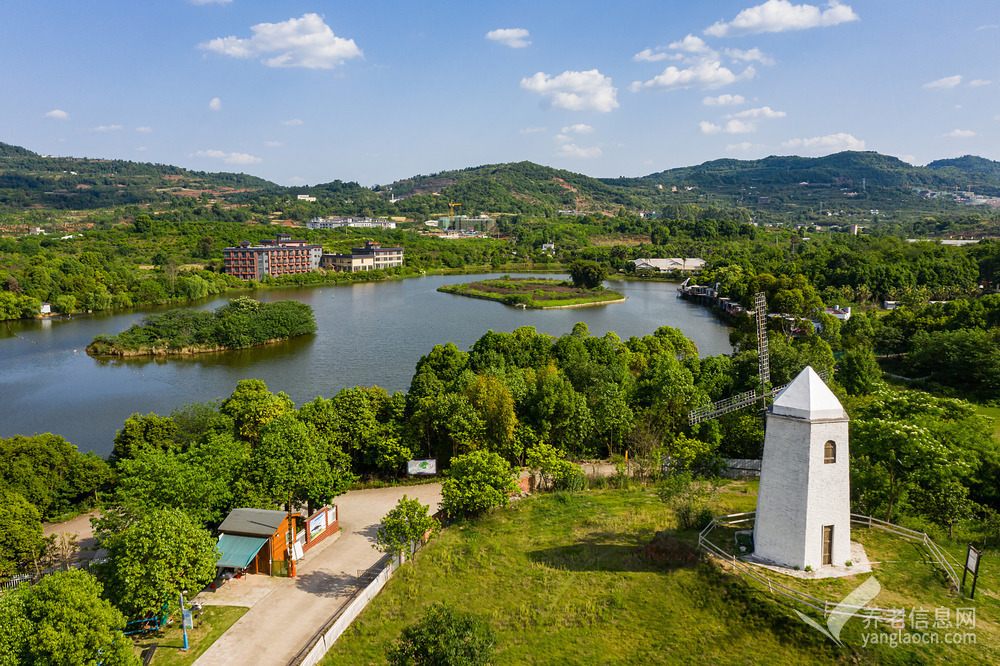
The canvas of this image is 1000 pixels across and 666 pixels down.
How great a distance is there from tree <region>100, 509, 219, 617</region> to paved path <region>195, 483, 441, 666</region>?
1.06m

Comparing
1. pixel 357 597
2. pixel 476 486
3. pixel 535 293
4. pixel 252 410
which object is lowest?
pixel 357 597

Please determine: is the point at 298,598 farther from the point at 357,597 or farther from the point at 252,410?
the point at 252,410

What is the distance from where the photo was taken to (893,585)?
8.75m

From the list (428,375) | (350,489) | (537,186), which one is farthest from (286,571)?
(537,186)

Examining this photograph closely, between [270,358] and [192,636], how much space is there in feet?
76.0

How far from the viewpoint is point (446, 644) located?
22.8ft

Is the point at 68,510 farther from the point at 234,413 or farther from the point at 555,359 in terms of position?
the point at 555,359

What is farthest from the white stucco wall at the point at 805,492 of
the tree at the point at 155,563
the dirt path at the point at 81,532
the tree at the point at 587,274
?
the tree at the point at 587,274

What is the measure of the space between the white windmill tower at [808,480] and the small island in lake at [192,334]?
30292mm

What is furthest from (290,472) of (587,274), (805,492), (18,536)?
(587,274)

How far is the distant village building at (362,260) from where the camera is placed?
231 feet

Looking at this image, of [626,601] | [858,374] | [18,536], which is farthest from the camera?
[858,374]

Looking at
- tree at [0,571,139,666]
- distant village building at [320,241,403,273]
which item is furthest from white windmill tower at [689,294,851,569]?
distant village building at [320,241,403,273]

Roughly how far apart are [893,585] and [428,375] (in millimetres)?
13496
